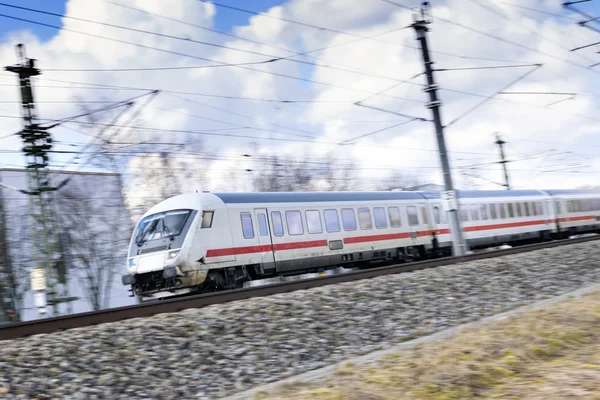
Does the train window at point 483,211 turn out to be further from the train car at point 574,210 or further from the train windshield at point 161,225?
the train windshield at point 161,225

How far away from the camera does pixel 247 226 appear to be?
695 inches

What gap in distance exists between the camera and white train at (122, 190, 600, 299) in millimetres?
16250

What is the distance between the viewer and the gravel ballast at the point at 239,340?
776 centimetres

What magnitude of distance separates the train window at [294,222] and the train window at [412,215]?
6.30 meters

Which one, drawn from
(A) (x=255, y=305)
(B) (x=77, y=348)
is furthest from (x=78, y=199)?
Answer: (B) (x=77, y=348)

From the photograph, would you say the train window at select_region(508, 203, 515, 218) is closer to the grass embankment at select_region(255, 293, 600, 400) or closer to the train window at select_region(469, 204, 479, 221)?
the train window at select_region(469, 204, 479, 221)

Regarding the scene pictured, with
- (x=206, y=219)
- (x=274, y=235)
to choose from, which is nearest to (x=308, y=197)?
(x=274, y=235)

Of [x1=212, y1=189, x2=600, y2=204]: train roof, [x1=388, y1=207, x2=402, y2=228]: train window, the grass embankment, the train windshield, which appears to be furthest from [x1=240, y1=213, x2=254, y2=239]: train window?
the grass embankment

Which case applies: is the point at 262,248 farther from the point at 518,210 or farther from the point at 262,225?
the point at 518,210

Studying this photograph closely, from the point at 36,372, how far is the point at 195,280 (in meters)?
8.35

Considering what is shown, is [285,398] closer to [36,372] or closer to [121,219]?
[36,372]

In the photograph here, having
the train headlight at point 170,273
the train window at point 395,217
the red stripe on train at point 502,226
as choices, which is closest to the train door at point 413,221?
the train window at point 395,217

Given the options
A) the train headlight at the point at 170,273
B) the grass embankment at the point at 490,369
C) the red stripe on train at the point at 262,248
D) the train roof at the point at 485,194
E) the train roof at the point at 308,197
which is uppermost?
the train roof at the point at 308,197

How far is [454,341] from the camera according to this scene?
848 cm
